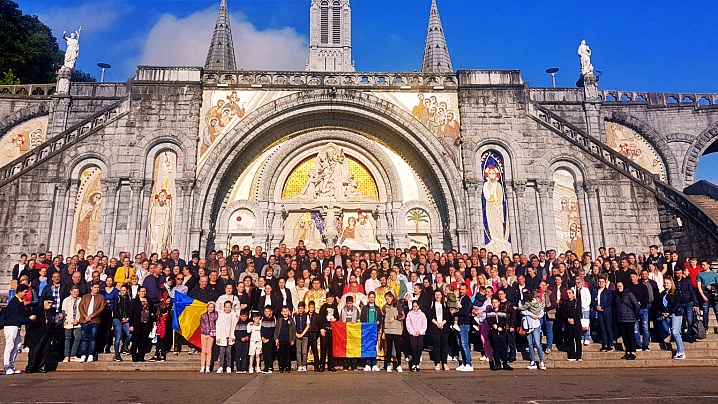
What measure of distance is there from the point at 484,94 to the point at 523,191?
14.3 feet

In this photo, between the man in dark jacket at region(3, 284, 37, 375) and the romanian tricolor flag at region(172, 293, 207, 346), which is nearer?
the man in dark jacket at region(3, 284, 37, 375)

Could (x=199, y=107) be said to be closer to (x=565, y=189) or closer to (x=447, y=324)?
(x=447, y=324)

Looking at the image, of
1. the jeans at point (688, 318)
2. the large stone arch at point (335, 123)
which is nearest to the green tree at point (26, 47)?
the large stone arch at point (335, 123)

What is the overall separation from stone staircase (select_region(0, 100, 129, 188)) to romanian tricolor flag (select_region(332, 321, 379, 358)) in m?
13.6

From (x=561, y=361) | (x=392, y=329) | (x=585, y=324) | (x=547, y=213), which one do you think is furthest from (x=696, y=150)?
(x=392, y=329)

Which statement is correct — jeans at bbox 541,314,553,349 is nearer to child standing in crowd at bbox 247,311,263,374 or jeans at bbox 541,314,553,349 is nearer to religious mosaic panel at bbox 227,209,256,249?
child standing in crowd at bbox 247,311,263,374

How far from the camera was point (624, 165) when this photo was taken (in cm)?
1789

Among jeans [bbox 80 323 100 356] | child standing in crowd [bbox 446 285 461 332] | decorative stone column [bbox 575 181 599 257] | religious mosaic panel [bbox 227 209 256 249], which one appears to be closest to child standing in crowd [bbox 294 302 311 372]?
child standing in crowd [bbox 446 285 461 332]

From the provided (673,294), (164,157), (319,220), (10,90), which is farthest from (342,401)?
(10,90)

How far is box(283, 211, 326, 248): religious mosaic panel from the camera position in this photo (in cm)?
1894

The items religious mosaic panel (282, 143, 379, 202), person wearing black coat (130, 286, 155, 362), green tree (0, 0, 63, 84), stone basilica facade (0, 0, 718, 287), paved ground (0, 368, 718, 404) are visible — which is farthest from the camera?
green tree (0, 0, 63, 84)

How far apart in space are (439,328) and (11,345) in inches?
326

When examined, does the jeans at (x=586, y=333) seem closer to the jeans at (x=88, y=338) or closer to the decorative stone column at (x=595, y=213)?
the decorative stone column at (x=595, y=213)

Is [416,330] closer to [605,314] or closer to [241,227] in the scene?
[605,314]
